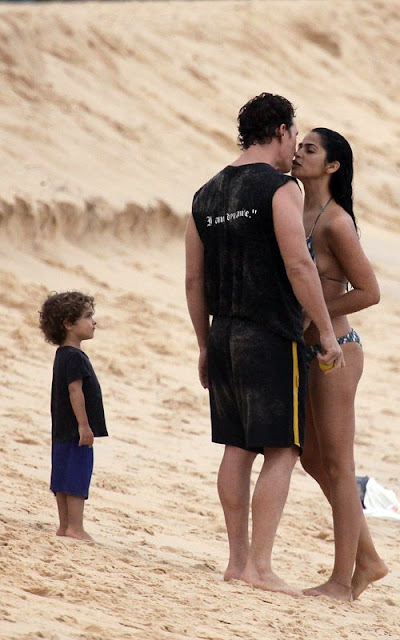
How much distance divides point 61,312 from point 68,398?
348 mm

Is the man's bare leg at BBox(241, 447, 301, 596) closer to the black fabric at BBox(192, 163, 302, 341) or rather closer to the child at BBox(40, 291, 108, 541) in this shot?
the black fabric at BBox(192, 163, 302, 341)

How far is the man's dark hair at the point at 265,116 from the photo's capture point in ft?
14.9

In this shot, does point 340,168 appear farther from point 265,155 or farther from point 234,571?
point 234,571

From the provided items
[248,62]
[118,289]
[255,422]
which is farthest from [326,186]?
[248,62]

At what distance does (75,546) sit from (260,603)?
0.82 meters

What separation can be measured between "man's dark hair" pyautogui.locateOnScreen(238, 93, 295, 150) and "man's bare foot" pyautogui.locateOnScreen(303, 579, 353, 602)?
163cm

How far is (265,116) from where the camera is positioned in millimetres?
4547

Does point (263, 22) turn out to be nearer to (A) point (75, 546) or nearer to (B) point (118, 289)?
(B) point (118, 289)

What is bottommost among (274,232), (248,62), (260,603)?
(260,603)

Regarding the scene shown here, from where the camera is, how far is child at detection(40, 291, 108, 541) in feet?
16.6

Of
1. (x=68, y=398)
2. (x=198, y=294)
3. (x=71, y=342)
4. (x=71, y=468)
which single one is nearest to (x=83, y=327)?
(x=71, y=342)

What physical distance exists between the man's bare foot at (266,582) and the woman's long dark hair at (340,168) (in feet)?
4.30

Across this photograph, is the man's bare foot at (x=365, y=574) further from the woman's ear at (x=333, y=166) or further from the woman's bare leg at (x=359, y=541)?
the woman's ear at (x=333, y=166)

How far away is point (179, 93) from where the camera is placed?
15.2m
